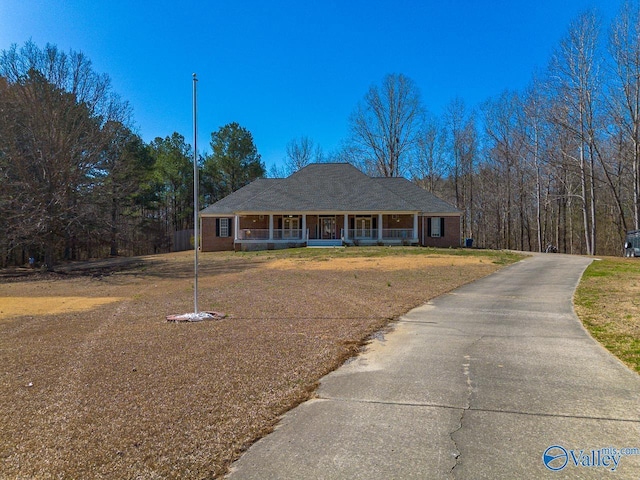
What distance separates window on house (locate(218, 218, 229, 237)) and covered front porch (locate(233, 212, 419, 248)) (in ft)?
2.32

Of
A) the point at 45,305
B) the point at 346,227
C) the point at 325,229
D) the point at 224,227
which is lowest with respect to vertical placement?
the point at 45,305

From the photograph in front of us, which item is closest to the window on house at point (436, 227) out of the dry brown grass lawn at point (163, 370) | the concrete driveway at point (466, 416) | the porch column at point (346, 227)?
the porch column at point (346, 227)

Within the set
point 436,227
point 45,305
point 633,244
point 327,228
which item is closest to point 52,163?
point 45,305

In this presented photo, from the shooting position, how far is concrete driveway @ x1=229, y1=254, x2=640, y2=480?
2930mm

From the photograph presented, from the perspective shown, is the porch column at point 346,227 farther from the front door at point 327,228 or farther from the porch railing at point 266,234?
the porch railing at point 266,234

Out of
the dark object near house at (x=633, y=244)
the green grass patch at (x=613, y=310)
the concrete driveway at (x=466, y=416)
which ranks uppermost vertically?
the dark object near house at (x=633, y=244)

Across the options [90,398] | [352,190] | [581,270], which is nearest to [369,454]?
[90,398]

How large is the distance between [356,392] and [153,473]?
218 centimetres

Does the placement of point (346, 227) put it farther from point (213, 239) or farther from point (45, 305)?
point (45, 305)

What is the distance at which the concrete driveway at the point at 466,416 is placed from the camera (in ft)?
9.61

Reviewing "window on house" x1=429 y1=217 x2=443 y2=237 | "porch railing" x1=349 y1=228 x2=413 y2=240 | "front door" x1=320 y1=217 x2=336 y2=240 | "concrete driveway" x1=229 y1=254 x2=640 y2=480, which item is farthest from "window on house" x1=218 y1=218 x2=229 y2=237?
"concrete driveway" x1=229 y1=254 x2=640 y2=480

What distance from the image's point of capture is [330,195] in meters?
32.8

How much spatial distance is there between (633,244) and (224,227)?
26756mm

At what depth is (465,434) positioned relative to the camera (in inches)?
132
